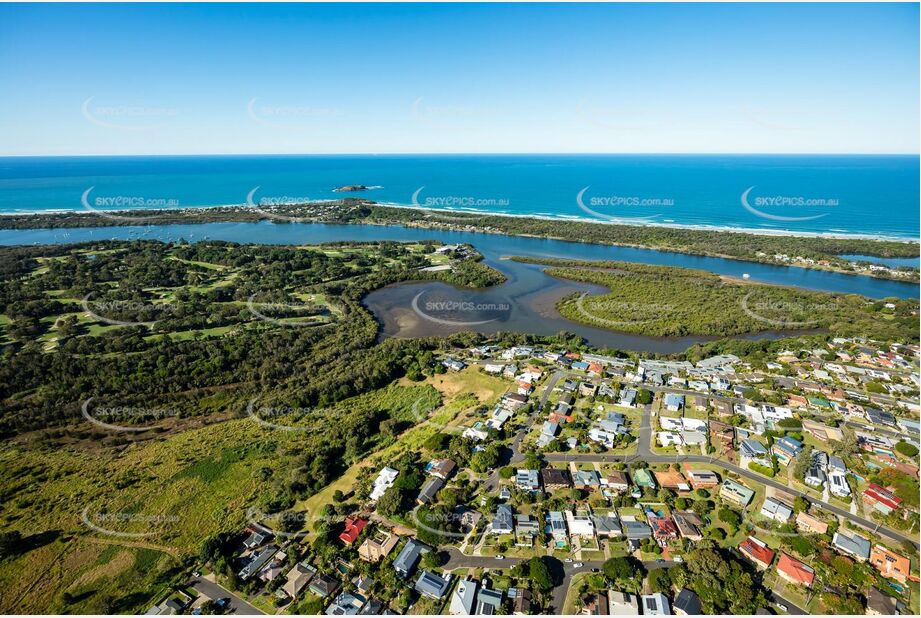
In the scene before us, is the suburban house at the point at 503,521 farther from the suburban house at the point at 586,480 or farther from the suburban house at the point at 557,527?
the suburban house at the point at 586,480

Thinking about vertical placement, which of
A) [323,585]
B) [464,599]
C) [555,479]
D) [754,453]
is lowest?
[323,585]

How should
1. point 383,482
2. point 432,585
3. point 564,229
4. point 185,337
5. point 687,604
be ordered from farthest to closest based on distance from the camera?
point 564,229 < point 185,337 < point 383,482 < point 432,585 < point 687,604

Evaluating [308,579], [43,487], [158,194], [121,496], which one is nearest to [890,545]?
[308,579]

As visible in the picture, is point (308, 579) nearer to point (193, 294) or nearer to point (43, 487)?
point (43, 487)

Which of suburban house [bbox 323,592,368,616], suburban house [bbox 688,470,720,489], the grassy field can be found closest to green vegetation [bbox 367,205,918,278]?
suburban house [bbox 688,470,720,489]

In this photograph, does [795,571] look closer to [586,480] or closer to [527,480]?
[586,480]

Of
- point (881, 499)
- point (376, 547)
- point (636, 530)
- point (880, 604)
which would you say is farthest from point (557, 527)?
point (881, 499)

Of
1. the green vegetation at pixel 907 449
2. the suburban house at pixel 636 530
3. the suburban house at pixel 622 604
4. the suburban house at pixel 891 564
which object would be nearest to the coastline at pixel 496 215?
the green vegetation at pixel 907 449
